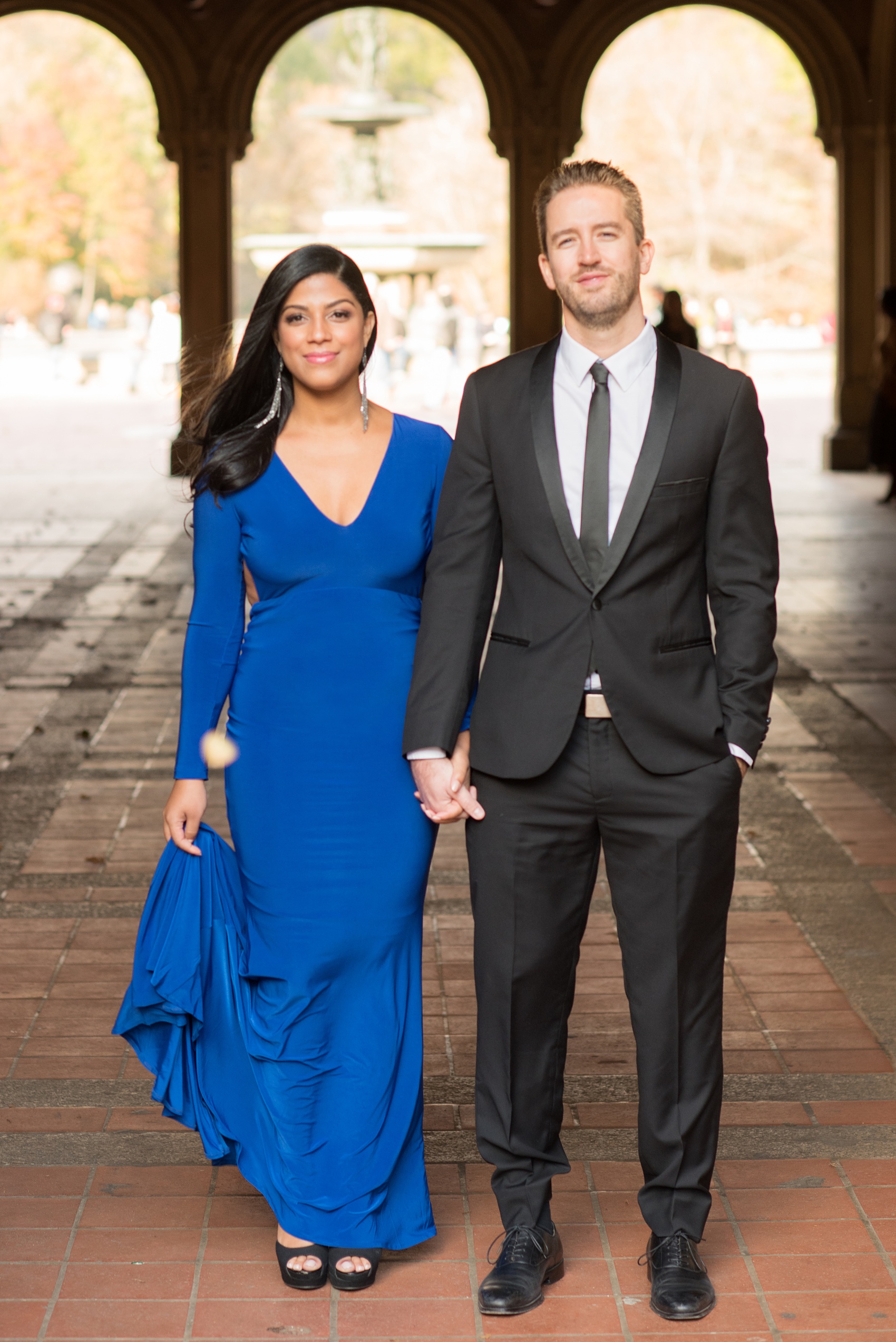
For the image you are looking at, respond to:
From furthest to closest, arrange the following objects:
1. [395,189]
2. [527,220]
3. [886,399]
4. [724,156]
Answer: [724,156], [395,189], [527,220], [886,399]

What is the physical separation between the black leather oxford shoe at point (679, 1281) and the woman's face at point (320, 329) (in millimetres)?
1580

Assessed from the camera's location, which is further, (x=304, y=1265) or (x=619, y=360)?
(x=304, y=1265)

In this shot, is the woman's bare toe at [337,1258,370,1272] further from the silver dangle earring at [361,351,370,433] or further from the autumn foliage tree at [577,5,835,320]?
the autumn foliage tree at [577,5,835,320]

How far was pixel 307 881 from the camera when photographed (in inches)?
119

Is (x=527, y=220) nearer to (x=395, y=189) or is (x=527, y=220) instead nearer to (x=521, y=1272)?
(x=521, y=1272)

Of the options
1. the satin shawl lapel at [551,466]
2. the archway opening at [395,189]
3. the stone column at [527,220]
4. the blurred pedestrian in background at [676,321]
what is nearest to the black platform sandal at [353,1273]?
the satin shawl lapel at [551,466]

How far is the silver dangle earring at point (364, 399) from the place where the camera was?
307 centimetres

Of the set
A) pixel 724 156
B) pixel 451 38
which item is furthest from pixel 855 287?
pixel 724 156

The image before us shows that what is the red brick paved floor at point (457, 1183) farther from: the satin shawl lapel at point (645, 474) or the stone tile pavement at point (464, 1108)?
the satin shawl lapel at point (645, 474)

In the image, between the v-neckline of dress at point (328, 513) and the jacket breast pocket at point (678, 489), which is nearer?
the jacket breast pocket at point (678, 489)

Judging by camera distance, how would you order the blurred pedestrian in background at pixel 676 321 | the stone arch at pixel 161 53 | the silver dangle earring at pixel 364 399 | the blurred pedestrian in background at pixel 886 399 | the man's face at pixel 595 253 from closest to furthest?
1. the man's face at pixel 595 253
2. the silver dangle earring at pixel 364 399
3. the blurred pedestrian in background at pixel 676 321
4. the blurred pedestrian in background at pixel 886 399
5. the stone arch at pixel 161 53

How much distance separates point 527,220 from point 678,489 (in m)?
16.5

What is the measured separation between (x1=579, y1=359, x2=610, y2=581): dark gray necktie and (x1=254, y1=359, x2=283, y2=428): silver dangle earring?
586 millimetres

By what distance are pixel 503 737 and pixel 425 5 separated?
17345mm
